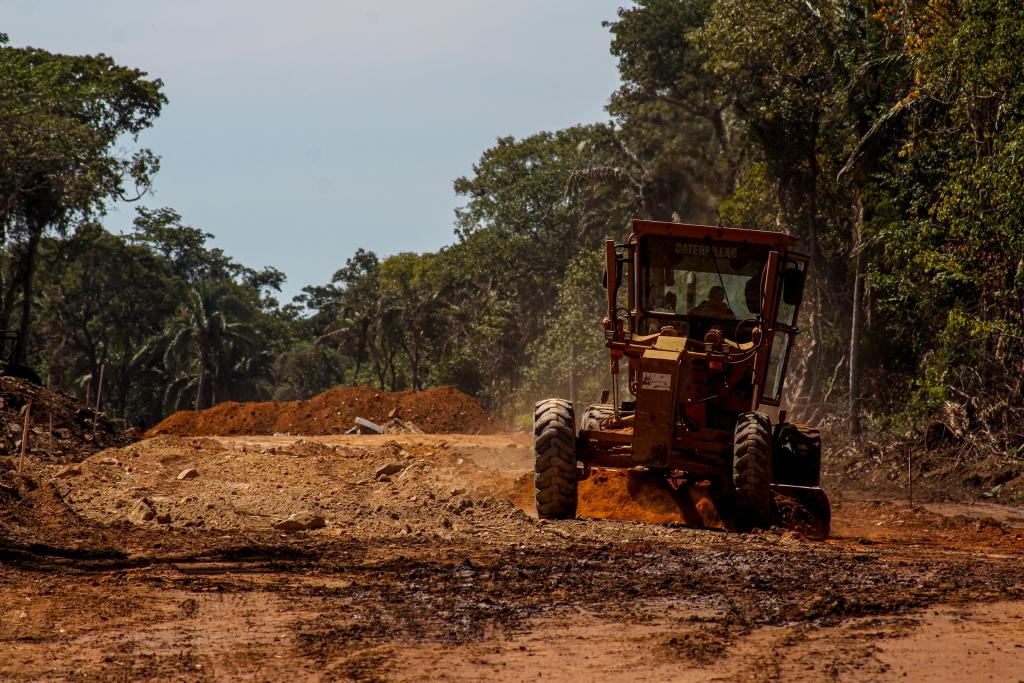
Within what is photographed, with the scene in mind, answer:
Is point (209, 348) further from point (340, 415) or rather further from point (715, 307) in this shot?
point (715, 307)

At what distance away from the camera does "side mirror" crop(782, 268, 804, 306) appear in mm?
12195

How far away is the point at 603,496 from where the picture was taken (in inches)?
477

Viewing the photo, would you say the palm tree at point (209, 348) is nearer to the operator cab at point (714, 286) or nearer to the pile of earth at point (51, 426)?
the pile of earth at point (51, 426)

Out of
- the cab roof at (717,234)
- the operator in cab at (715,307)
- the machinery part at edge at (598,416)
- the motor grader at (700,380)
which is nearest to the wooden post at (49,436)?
the machinery part at edge at (598,416)

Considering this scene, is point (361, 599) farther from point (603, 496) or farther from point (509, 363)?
point (509, 363)

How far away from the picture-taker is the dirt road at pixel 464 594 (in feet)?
19.7

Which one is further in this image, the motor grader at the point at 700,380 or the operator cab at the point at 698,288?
the operator cab at the point at 698,288

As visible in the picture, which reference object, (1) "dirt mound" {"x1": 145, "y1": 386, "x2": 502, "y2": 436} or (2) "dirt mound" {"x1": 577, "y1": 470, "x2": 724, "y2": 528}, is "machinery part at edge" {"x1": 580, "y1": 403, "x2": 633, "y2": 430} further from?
(1) "dirt mound" {"x1": 145, "y1": 386, "x2": 502, "y2": 436}

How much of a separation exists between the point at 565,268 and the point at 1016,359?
3494 cm

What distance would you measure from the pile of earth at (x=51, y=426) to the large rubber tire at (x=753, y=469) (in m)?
10.7

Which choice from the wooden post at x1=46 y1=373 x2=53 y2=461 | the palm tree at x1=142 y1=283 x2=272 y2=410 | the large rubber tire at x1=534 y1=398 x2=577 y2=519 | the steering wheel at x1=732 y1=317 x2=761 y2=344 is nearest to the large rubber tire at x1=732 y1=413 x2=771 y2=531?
the steering wheel at x1=732 y1=317 x2=761 y2=344

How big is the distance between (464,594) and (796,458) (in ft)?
19.1

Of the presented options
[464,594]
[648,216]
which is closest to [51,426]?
[464,594]

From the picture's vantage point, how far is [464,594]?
796cm
